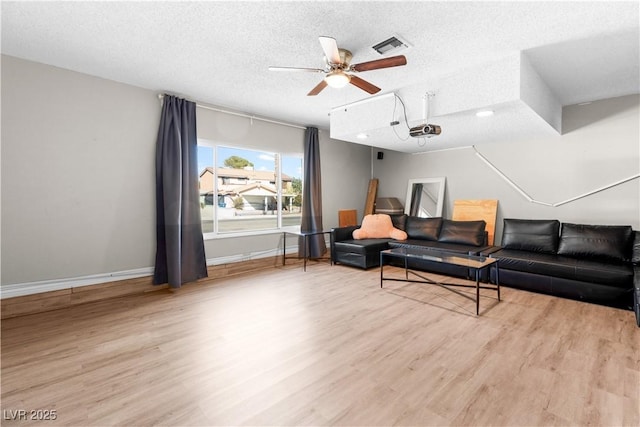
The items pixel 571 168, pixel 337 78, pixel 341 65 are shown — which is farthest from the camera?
pixel 571 168

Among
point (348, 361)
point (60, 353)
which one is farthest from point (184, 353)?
point (348, 361)

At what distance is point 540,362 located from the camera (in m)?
2.10

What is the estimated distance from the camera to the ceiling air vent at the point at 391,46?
2557 millimetres

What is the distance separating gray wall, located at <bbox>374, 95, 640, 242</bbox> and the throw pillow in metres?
1.23

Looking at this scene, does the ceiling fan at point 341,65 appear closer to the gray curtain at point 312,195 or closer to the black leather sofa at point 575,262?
the gray curtain at point 312,195

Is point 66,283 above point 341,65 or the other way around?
the other way around

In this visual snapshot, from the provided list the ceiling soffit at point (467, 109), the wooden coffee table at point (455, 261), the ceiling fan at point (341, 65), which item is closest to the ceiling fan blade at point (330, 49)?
the ceiling fan at point (341, 65)

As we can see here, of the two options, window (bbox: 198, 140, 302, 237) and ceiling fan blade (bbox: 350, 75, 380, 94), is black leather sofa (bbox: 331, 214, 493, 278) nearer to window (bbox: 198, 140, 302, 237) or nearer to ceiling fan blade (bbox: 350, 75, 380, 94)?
window (bbox: 198, 140, 302, 237)

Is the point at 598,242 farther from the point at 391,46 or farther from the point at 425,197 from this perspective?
the point at 391,46

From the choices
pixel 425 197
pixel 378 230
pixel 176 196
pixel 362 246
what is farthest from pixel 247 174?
pixel 425 197

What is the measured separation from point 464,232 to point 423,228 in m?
0.70

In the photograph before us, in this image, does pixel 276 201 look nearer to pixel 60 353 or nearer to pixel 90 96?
pixel 90 96

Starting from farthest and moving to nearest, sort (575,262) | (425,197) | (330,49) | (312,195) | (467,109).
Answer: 1. (425,197)
2. (312,195)
3. (575,262)
4. (467,109)
5. (330,49)

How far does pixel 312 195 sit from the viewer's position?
564 cm
